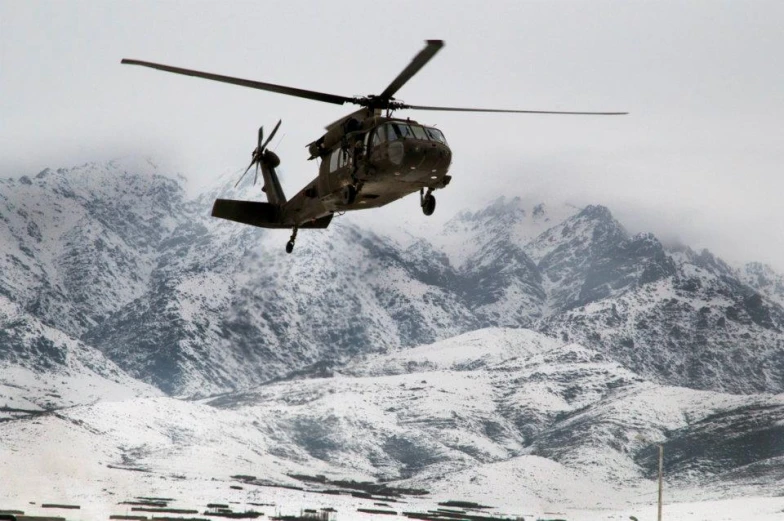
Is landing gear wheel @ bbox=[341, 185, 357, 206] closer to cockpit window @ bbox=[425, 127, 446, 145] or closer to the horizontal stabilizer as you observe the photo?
cockpit window @ bbox=[425, 127, 446, 145]

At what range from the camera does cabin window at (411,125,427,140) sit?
51406mm

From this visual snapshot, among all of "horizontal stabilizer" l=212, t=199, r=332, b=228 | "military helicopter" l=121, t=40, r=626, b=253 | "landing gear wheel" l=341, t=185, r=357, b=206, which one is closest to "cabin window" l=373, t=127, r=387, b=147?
"military helicopter" l=121, t=40, r=626, b=253

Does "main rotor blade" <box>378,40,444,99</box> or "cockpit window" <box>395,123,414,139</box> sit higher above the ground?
"main rotor blade" <box>378,40,444,99</box>

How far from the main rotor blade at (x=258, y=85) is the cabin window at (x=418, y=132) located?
3.83 meters

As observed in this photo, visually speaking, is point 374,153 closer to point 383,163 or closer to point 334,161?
point 383,163

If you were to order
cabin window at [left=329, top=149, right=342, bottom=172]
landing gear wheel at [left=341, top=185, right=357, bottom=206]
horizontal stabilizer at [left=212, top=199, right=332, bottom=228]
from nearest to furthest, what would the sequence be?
1. landing gear wheel at [left=341, top=185, right=357, bottom=206]
2. cabin window at [left=329, top=149, right=342, bottom=172]
3. horizontal stabilizer at [left=212, top=199, right=332, bottom=228]

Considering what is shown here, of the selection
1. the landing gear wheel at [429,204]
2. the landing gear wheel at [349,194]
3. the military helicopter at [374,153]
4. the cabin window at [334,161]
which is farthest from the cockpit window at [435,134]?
the cabin window at [334,161]

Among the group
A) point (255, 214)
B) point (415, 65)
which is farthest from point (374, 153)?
point (255, 214)

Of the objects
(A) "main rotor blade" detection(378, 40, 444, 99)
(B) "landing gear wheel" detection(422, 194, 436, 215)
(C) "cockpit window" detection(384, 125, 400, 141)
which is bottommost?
(B) "landing gear wheel" detection(422, 194, 436, 215)

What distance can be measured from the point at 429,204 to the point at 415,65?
368 inches

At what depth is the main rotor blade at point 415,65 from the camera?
42.6m

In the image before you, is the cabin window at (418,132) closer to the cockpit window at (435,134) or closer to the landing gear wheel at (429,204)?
the cockpit window at (435,134)

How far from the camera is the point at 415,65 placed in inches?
1804

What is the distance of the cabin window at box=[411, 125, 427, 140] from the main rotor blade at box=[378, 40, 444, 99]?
2.03 metres
